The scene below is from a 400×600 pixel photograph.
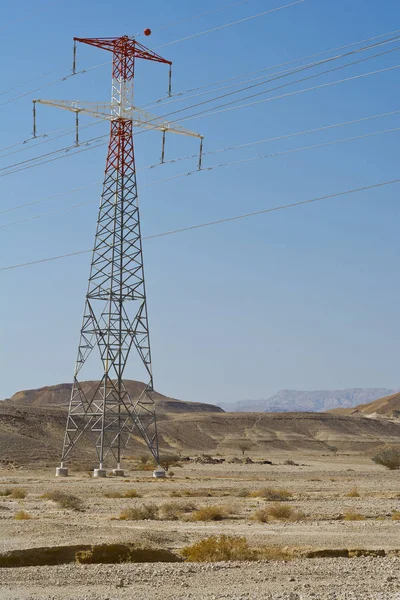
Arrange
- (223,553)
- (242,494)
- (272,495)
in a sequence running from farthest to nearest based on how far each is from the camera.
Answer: (242,494) → (272,495) → (223,553)

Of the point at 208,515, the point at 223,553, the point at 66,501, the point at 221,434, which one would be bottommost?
the point at 223,553

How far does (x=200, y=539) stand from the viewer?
25312mm

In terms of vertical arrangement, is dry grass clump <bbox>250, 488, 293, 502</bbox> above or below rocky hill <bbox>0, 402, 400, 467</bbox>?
below

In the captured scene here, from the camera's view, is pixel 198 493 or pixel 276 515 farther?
pixel 198 493

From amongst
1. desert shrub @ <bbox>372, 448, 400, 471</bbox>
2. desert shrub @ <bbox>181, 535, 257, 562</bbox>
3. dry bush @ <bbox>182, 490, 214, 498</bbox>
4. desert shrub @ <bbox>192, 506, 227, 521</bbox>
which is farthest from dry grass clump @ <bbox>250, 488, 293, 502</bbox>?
desert shrub @ <bbox>372, 448, 400, 471</bbox>

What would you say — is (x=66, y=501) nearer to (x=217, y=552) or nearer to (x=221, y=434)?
(x=217, y=552)

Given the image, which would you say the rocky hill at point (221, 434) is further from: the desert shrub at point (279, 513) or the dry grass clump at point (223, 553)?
the dry grass clump at point (223, 553)

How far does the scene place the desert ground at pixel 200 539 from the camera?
55.8 ft

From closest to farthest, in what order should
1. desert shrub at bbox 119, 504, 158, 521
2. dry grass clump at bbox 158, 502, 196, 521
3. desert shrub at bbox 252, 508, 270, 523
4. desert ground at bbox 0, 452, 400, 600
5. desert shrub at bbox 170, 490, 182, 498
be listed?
desert ground at bbox 0, 452, 400, 600 → desert shrub at bbox 252, 508, 270, 523 → desert shrub at bbox 119, 504, 158, 521 → dry grass clump at bbox 158, 502, 196, 521 → desert shrub at bbox 170, 490, 182, 498

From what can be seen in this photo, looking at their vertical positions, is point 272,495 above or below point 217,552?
above

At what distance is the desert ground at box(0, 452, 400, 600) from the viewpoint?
1702 centimetres

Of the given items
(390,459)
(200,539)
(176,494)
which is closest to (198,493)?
(176,494)

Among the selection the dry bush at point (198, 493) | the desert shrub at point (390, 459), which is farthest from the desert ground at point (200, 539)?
the desert shrub at point (390, 459)

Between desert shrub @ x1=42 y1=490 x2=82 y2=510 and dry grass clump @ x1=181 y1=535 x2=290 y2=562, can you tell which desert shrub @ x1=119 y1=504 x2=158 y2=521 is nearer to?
desert shrub @ x1=42 y1=490 x2=82 y2=510
